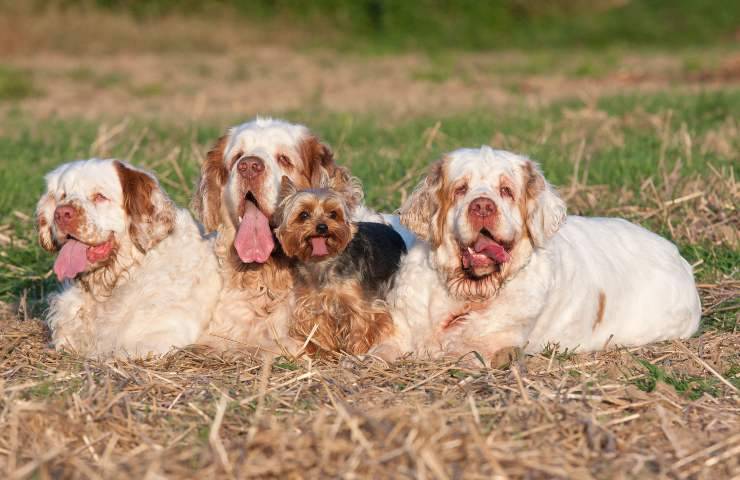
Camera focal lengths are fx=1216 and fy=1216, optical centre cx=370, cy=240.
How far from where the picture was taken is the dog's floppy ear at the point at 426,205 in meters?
6.50

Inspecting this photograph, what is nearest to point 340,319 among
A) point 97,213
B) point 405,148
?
point 97,213

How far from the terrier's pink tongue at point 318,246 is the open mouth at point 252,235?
473 millimetres

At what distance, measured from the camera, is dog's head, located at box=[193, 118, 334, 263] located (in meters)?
6.71

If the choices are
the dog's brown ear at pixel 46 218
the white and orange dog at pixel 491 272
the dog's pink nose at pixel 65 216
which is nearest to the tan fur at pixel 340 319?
the white and orange dog at pixel 491 272

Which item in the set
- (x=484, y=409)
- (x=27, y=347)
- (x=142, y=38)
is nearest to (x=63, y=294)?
(x=27, y=347)

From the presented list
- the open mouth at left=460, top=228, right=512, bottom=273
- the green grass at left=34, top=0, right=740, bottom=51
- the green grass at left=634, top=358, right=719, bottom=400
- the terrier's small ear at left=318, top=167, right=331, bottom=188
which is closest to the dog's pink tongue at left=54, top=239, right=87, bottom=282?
the terrier's small ear at left=318, top=167, right=331, bottom=188

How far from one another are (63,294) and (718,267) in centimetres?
455

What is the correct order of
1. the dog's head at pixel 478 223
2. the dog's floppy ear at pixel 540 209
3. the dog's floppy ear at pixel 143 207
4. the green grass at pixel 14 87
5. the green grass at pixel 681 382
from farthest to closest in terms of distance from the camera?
the green grass at pixel 14 87
the dog's floppy ear at pixel 143 207
the dog's floppy ear at pixel 540 209
the dog's head at pixel 478 223
the green grass at pixel 681 382

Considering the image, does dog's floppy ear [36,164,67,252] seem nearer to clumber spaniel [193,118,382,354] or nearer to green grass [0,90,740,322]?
clumber spaniel [193,118,382,354]

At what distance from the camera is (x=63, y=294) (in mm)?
7215

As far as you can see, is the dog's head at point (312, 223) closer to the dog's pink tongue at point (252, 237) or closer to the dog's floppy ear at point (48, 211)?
the dog's pink tongue at point (252, 237)

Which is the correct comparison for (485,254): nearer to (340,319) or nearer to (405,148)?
(340,319)

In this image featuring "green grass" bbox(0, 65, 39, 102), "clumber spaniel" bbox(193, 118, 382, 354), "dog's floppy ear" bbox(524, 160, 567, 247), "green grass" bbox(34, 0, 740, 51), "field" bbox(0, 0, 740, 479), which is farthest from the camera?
"green grass" bbox(34, 0, 740, 51)

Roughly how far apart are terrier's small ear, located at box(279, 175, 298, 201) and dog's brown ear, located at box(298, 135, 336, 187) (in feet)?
1.15
